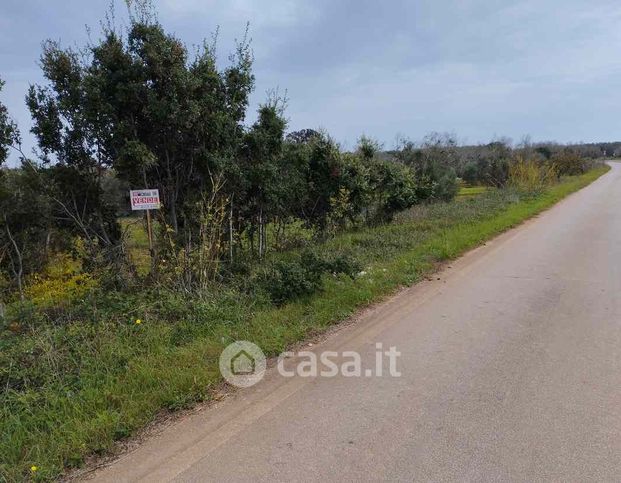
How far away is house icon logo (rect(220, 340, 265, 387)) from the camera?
169 inches

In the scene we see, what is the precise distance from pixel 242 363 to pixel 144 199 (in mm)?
2935

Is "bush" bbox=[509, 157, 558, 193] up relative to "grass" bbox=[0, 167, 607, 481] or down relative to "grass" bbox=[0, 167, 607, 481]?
up

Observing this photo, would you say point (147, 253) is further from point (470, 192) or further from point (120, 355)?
point (470, 192)

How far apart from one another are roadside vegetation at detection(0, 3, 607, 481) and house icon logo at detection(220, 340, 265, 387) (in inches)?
5.0

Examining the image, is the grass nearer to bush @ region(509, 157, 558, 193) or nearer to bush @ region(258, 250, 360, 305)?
bush @ region(258, 250, 360, 305)

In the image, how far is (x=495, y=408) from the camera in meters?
3.61

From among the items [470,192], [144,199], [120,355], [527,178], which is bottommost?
[120,355]

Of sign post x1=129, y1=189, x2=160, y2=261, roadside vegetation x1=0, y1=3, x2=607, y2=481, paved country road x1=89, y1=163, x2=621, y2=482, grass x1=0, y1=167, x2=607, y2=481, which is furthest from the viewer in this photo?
sign post x1=129, y1=189, x2=160, y2=261

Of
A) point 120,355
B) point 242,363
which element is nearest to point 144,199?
point 120,355

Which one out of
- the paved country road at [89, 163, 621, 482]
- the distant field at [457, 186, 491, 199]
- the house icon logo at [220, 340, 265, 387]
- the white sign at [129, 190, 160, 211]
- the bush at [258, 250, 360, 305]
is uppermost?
the white sign at [129, 190, 160, 211]

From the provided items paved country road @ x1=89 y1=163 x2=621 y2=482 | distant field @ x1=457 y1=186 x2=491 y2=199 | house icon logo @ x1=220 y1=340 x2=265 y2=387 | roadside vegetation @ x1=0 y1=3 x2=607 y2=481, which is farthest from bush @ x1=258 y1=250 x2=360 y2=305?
distant field @ x1=457 y1=186 x2=491 y2=199

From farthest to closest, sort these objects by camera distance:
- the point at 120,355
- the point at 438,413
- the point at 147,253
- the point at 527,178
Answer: the point at 527,178 → the point at 147,253 → the point at 120,355 → the point at 438,413

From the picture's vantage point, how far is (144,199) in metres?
6.33

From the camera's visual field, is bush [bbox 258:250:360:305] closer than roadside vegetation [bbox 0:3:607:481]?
No
